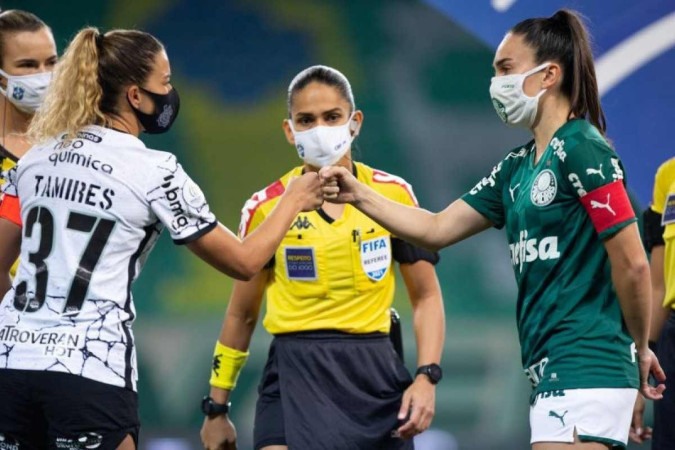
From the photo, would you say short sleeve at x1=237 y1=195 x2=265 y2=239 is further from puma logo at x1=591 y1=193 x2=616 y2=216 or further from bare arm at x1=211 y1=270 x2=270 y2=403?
puma logo at x1=591 y1=193 x2=616 y2=216

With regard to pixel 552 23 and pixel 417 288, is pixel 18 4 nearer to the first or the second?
pixel 417 288

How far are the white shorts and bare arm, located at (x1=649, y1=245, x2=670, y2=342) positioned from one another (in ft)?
4.93

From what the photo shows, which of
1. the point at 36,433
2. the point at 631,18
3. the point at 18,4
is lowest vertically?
the point at 36,433

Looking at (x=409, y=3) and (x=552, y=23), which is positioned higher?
(x=409, y=3)

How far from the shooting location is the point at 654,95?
267 inches

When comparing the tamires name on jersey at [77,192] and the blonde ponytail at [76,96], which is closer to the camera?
the tamires name on jersey at [77,192]

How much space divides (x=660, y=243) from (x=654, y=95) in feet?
7.05

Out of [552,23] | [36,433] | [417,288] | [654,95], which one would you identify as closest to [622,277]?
[552,23]

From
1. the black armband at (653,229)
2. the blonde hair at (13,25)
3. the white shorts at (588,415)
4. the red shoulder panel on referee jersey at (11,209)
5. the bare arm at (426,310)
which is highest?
the blonde hair at (13,25)

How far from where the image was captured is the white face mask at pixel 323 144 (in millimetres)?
4172

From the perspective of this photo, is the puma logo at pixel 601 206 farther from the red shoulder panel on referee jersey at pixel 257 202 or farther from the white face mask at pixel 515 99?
the red shoulder panel on referee jersey at pixel 257 202

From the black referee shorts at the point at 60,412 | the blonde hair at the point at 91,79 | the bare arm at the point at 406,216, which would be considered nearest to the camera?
the black referee shorts at the point at 60,412

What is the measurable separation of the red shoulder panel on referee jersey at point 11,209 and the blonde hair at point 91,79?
239 millimetres

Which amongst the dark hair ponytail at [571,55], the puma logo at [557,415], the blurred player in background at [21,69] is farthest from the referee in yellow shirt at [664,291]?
the blurred player in background at [21,69]
